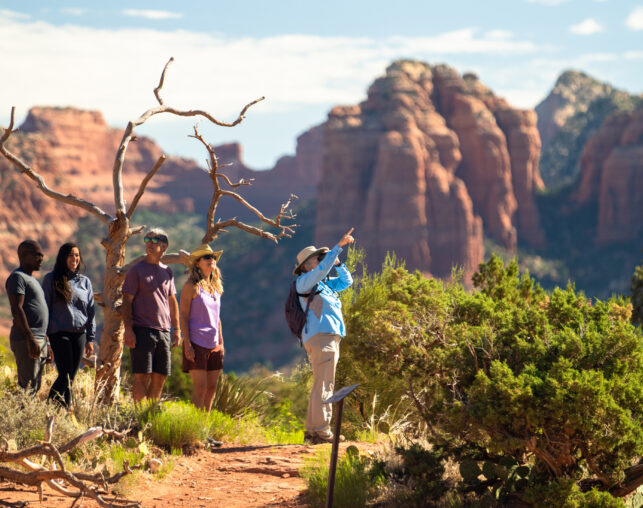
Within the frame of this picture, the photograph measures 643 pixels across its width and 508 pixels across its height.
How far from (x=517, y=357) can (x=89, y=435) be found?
2.87 meters

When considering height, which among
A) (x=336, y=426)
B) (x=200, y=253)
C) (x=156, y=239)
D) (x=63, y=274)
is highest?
(x=156, y=239)

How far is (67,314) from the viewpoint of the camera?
7578 mm

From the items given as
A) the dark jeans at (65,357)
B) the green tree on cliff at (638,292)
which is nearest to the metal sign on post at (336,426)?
the dark jeans at (65,357)

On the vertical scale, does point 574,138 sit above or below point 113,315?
above

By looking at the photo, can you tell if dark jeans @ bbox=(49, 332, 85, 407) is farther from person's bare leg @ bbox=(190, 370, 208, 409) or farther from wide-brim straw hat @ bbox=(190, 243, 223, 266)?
wide-brim straw hat @ bbox=(190, 243, 223, 266)

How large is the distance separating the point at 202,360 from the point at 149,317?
621 millimetres

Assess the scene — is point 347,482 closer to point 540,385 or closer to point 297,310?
point 540,385

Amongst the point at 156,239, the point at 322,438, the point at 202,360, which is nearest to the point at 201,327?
the point at 202,360

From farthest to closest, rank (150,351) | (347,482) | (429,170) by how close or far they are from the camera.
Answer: (429,170) < (150,351) < (347,482)

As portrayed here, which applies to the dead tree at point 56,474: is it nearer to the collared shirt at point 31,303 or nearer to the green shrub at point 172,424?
the green shrub at point 172,424

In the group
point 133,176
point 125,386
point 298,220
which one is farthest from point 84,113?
point 125,386

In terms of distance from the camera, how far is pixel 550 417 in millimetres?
5375

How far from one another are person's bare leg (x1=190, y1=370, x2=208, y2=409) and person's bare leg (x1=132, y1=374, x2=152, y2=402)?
1.41 ft

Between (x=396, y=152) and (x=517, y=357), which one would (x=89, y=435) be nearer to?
(x=517, y=357)
